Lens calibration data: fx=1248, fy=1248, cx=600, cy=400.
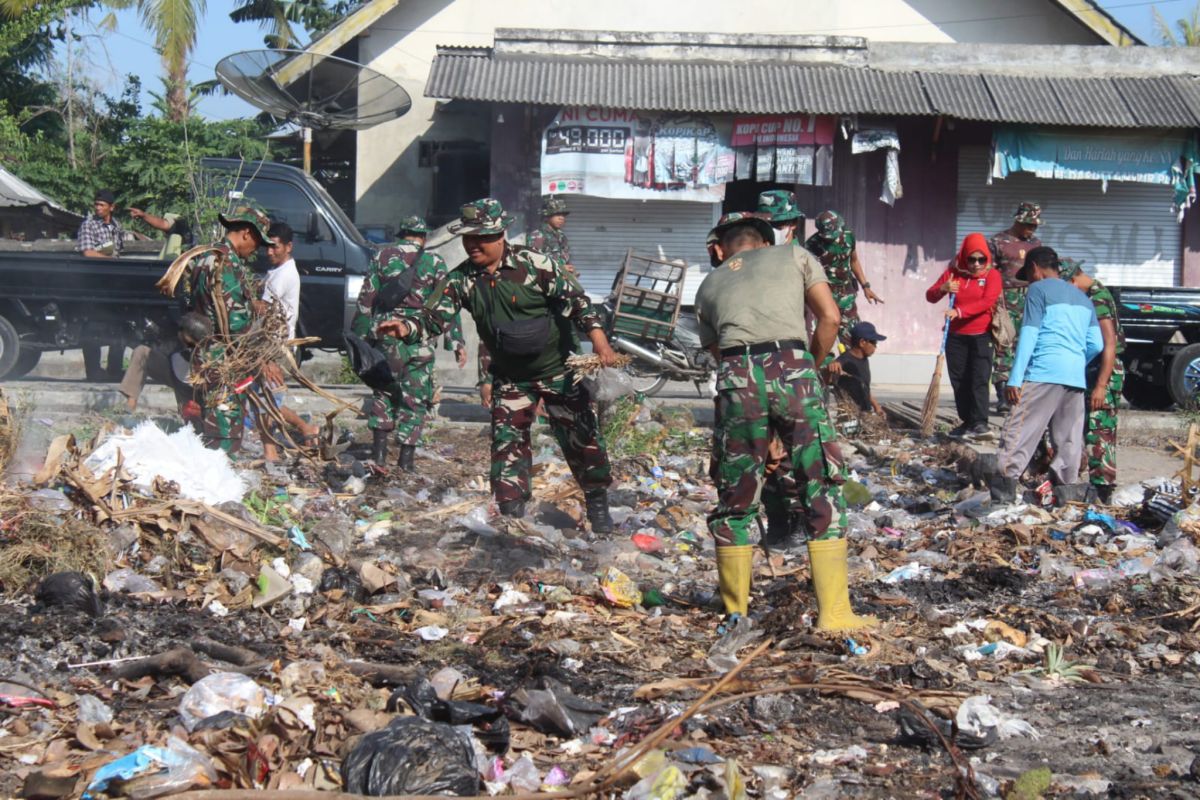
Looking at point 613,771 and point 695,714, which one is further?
point 695,714

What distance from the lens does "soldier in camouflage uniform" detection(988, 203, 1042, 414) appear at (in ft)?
34.4

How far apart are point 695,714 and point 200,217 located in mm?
8267

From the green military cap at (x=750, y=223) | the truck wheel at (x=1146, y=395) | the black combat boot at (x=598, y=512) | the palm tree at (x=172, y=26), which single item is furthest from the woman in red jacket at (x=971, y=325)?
the palm tree at (x=172, y=26)

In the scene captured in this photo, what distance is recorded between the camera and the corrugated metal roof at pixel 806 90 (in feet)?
47.5

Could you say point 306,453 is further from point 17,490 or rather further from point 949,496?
point 949,496

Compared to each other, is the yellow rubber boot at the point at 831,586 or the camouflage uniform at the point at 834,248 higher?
the camouflage uniform at the point at 834,248

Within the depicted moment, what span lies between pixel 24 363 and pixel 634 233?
735cm

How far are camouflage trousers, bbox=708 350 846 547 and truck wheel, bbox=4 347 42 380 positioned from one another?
8812 millimetres

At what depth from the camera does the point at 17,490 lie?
586 centimetres

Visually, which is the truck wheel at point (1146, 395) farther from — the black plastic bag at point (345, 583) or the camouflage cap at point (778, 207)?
the black plastic bag at point (345, 583)

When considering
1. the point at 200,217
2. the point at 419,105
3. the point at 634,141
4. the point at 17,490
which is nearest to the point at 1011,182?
the point at 634,141

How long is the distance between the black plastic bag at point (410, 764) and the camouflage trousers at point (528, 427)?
3.15 meters

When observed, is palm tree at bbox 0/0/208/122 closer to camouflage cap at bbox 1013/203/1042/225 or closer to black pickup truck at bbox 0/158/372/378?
black pickup truck at bbox 0/158/372/378

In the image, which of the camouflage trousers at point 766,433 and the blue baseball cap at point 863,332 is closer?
the camouflage trousers at point 766,433
